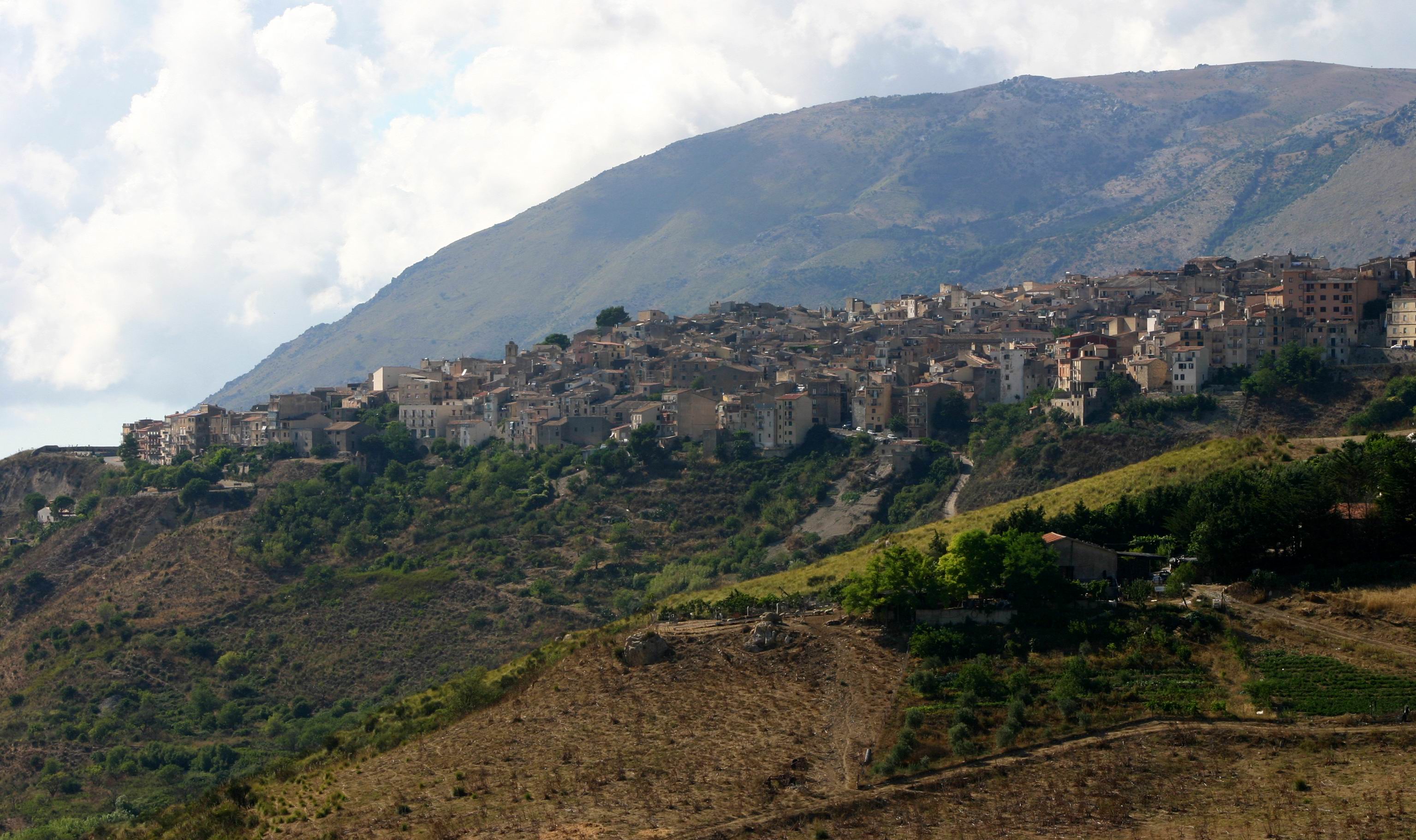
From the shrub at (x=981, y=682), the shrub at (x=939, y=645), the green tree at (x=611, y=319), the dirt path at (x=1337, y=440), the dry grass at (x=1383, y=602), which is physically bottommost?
the shrub at (x=981, y=682)

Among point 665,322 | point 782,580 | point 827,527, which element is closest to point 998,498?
point 827,527

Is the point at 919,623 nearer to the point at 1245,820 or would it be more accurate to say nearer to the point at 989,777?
the point at 989,777

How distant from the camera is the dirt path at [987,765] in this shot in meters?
28.2

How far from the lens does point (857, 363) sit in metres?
92.1

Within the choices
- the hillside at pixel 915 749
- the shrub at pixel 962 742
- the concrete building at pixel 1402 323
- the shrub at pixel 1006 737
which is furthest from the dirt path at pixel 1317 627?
the concrete building at pixel 1402 323

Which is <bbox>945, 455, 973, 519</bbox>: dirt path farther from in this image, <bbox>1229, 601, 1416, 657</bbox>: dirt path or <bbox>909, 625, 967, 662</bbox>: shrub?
<bbox>1229, 601, 1416, 657</bbox>: dirt path

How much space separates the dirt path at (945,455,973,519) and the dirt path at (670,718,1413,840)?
118 ft

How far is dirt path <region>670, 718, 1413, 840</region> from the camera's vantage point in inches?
1109

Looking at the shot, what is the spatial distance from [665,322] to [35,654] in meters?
51.3

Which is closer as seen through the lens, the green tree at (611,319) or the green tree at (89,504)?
the green tree at (89,504)

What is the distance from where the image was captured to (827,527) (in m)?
71.6

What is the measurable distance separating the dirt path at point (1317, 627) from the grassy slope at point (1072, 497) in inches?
419

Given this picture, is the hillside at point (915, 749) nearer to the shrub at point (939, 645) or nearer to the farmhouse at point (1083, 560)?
the shrub at point (939, 645)

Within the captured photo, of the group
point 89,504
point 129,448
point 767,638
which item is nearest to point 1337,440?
point 767,638
